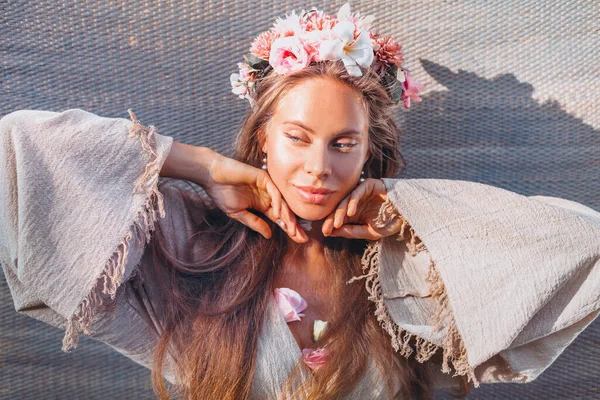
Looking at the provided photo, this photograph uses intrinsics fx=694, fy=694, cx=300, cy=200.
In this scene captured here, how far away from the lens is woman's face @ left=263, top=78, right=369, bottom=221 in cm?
150

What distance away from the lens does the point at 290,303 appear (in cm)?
162

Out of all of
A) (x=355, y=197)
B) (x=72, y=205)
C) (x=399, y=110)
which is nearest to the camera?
(x=72, y=205)

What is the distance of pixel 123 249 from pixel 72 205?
14cm

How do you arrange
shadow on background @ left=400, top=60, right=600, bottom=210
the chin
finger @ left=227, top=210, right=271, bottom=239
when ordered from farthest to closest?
shadow on background @ left=400, top=60, right=600, bottom=210, finger @ left=227, top=210, right=271, bottom=239, the chin

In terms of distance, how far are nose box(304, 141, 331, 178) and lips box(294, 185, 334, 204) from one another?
3cm

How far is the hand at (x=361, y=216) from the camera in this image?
1577 millimetres

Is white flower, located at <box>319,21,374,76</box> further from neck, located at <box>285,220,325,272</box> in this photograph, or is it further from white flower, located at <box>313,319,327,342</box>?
white flower, located at <box>313,319,327,342</box>

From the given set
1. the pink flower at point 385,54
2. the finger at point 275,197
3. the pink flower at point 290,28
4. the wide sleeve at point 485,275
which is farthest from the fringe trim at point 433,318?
the pink flower at point 290,28

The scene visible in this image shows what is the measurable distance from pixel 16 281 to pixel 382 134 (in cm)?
91

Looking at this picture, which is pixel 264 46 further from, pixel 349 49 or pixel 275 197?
pixel 275 197

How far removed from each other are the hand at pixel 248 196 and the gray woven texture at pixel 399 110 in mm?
446

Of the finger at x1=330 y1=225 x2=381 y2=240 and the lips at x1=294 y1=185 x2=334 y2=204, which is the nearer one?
the lips at x1=294 y1=185 x2=334 y2=204

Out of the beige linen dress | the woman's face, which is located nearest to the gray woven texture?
the beige linen dress

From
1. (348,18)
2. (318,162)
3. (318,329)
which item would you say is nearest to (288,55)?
(348,18)
